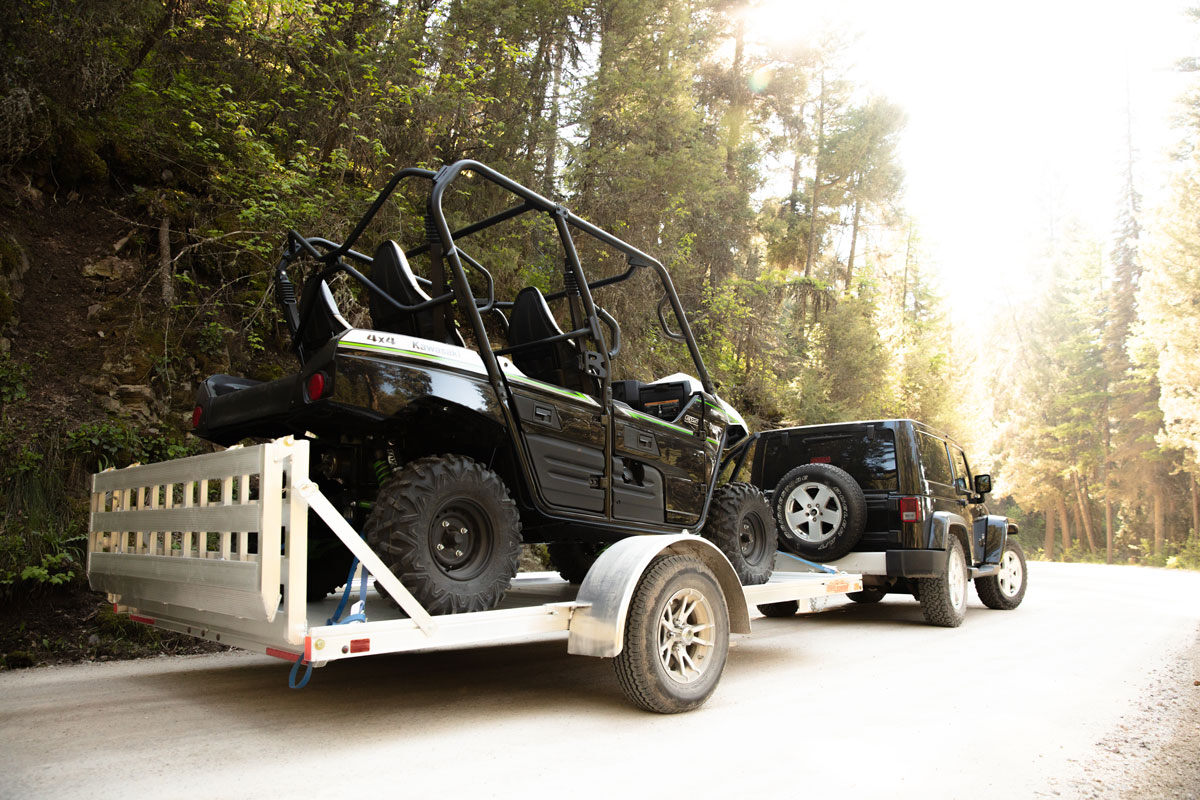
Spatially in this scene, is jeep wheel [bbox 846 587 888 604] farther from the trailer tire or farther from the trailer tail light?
the trailer tail light

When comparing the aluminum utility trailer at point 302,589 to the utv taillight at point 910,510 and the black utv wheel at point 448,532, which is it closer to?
the black utv wheel at point 448,532

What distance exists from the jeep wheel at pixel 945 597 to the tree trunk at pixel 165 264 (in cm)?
846

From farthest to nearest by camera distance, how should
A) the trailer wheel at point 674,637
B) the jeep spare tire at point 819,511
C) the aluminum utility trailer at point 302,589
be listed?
the jeep spare tire at point 819,511, the trailer wheel at point 674,637, the aluminum utility trailer at point 302,589

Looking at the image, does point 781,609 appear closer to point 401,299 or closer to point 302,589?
point 401,299

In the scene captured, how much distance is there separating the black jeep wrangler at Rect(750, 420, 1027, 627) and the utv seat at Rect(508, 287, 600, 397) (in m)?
3.58

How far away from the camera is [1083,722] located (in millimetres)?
4137

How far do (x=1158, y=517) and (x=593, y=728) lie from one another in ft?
124

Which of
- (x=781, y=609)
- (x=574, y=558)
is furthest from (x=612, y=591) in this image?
(x=781, y=609)

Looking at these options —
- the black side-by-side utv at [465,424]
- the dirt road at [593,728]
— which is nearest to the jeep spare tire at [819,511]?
the dirt road at [593,728]

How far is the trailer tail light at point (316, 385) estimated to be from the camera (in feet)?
11.8

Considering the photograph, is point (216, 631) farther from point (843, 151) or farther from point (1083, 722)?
point (843, 151)

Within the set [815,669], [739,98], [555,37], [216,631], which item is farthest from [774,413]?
[216,631]

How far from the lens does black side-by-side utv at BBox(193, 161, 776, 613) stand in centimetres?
370

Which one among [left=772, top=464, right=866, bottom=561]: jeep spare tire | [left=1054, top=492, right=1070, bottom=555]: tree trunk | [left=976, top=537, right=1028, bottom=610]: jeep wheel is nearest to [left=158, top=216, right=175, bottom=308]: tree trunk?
[left=772, top=464, right=866, bottom=561]: jeep spare tire
